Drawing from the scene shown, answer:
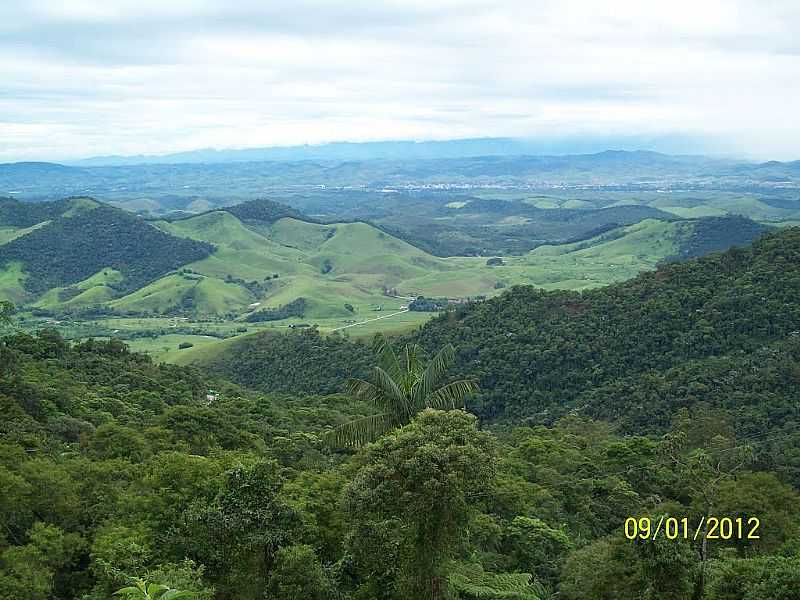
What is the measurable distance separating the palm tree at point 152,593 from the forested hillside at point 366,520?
86cm

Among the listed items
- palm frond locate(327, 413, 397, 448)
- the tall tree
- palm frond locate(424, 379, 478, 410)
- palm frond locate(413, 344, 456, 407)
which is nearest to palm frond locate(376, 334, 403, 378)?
palm frond locate(413, 344, 456, 407)

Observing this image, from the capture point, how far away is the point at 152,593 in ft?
43.4

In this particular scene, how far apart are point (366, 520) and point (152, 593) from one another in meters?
4.81

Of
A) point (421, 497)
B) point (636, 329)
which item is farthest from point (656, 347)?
point (421, 497)

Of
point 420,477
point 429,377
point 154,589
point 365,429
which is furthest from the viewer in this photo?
point 429,377

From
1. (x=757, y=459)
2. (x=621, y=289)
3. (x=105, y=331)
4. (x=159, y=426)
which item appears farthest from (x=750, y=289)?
(x=105, y=331)

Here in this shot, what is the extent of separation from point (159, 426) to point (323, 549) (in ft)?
51.4

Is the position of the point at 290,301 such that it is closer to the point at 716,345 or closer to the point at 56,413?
the point at 716,345

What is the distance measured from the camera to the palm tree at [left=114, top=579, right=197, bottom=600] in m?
13.1

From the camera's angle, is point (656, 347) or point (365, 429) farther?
point (656, 347)

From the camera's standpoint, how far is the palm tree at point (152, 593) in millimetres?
13094

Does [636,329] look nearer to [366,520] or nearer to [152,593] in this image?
[366,520]

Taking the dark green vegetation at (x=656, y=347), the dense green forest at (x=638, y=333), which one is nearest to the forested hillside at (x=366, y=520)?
the dark green vegetation at (x=656, y=347)

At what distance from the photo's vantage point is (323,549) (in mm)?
18875
